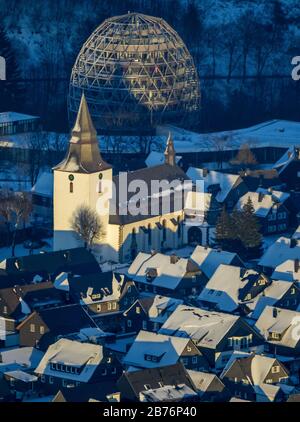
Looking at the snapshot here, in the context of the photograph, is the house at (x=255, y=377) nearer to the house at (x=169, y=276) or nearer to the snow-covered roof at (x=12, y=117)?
the house at (x=169, y=276)

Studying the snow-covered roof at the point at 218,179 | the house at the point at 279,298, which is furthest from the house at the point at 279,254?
the snow-covered roof at the point at 218,179

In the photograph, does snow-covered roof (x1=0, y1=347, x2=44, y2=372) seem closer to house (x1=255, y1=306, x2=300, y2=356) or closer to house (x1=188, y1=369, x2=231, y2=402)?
house (x1=188, y1=369, x2=231, y2=402)

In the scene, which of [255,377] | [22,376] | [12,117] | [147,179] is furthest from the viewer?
[12,117]

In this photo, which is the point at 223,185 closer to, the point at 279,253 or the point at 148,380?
the point at 279,253

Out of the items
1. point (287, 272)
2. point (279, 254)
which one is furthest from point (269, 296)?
point (279, 254)

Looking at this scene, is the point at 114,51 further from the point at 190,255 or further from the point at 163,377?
the point at 163,377

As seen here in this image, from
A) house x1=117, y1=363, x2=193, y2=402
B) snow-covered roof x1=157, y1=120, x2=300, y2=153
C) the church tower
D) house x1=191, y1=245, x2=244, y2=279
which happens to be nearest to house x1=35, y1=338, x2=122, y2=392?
house x1=117, y1=363, x2=193, y2=402
